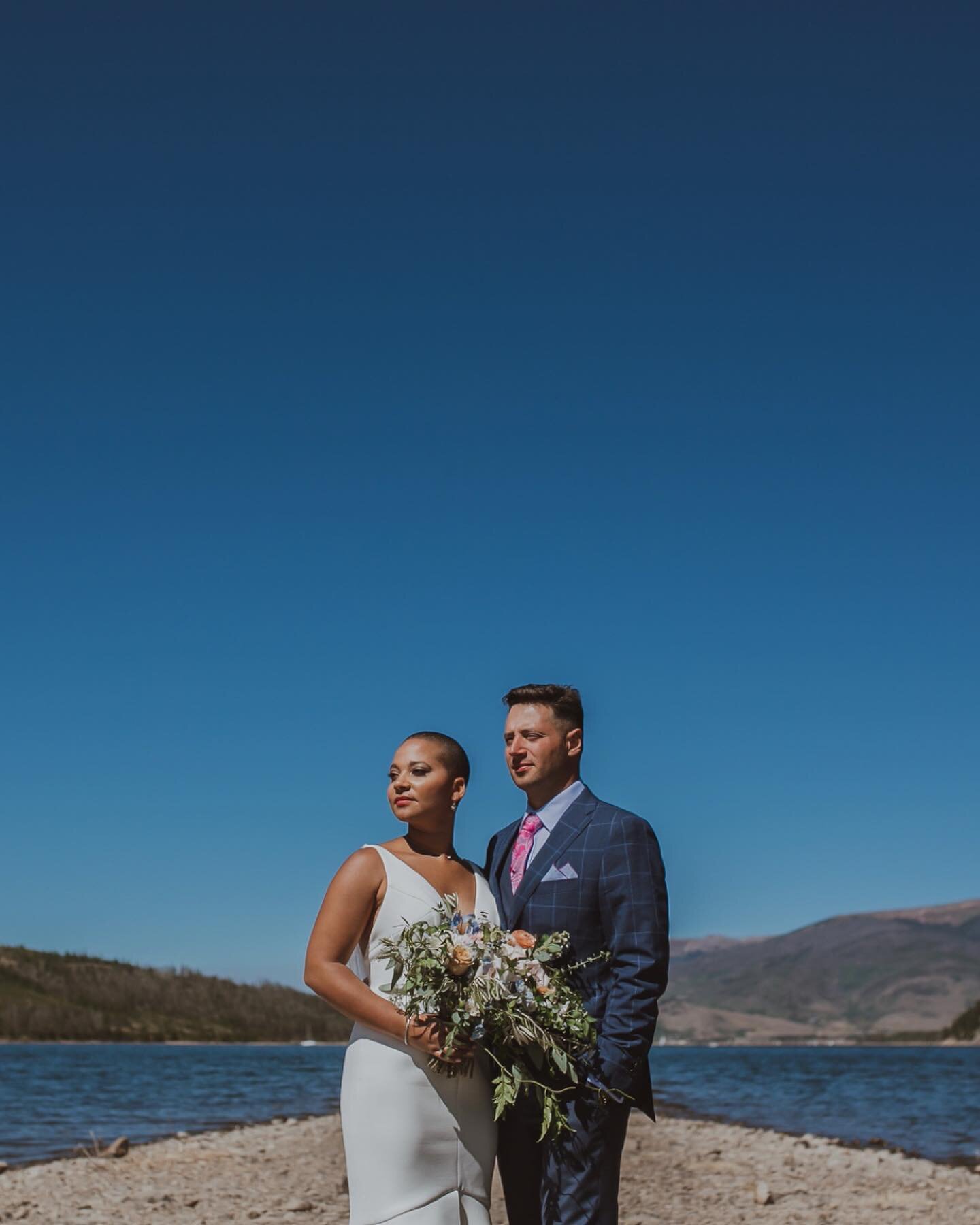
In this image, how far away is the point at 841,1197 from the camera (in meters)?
14.3

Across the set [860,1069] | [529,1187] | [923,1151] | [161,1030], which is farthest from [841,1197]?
[161,1030]

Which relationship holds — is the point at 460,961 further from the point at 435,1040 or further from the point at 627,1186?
the point at 627,1186

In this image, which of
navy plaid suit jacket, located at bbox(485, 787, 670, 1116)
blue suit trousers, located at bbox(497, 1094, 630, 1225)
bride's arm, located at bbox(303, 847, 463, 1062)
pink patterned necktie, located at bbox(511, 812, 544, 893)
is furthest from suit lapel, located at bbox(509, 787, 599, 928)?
blue suit trousers, located at bbox(497, 1094, 630, 1225)

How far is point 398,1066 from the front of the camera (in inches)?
200

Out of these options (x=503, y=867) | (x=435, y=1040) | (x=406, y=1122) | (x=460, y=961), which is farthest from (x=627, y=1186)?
(x=460, y=961)

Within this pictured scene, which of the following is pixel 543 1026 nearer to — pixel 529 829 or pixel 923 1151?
pixel 529 829

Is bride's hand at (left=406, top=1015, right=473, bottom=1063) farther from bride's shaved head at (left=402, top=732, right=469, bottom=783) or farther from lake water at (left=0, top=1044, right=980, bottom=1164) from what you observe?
lake water at (left=0, top=1044, right=980, bottom=1164)

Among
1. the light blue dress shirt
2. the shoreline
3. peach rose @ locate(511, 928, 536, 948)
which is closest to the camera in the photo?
peach rose @ locate(511, 928, 536, 948)

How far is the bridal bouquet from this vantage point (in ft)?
15.8

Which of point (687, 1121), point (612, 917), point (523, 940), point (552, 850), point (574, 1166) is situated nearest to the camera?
point (523, 940)

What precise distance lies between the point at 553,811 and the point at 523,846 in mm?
215

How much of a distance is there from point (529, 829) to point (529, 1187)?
1487mm

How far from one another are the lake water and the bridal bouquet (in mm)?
15922

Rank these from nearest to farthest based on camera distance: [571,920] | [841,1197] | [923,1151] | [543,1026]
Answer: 1. [543,1026]
2. [571,920]
3. [841,1197]
4. [923,1151]
